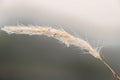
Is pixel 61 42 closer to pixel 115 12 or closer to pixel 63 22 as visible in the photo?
pixel 63 22

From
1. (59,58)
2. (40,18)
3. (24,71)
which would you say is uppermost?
(40,18)

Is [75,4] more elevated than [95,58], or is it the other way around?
[75,4]

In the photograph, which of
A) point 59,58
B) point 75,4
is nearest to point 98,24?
point 75,4
